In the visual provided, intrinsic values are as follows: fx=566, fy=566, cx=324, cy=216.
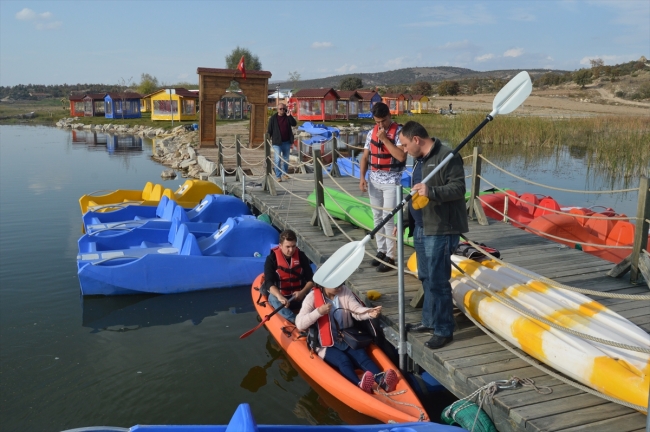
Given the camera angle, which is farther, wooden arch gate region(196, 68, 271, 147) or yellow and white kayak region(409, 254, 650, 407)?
wooden arch gate region(196, 68, 271, 147)

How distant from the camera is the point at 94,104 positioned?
198 feet

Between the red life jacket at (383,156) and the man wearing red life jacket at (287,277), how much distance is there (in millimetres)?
1309

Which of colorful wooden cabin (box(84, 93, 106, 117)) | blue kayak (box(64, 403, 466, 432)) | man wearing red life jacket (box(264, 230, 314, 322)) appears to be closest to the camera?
blue kayak (box(64, 403, 466, 432))

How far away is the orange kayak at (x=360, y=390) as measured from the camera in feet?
15.8

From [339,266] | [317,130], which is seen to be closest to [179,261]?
[339,266]

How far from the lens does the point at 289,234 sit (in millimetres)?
6363

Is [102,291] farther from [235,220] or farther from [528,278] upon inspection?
[528,278]

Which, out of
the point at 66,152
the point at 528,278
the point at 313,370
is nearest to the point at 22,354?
the point at 313,370

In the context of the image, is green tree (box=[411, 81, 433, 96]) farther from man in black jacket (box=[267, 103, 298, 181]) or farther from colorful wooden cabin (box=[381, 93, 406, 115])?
man in black jacket (box=[267, 103, 298, 181])

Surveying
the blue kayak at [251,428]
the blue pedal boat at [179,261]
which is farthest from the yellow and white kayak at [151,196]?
the blue kayak at [251,428]

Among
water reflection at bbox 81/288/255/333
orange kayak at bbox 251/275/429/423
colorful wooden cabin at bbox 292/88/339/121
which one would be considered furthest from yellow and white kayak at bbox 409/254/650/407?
colorful wooden cabin at bbox 292/88/339/121

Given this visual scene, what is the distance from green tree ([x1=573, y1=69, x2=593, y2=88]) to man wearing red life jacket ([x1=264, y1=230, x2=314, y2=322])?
265 ft

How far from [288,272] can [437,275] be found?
88.4 inches

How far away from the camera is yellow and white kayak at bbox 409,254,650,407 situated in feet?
12.6
